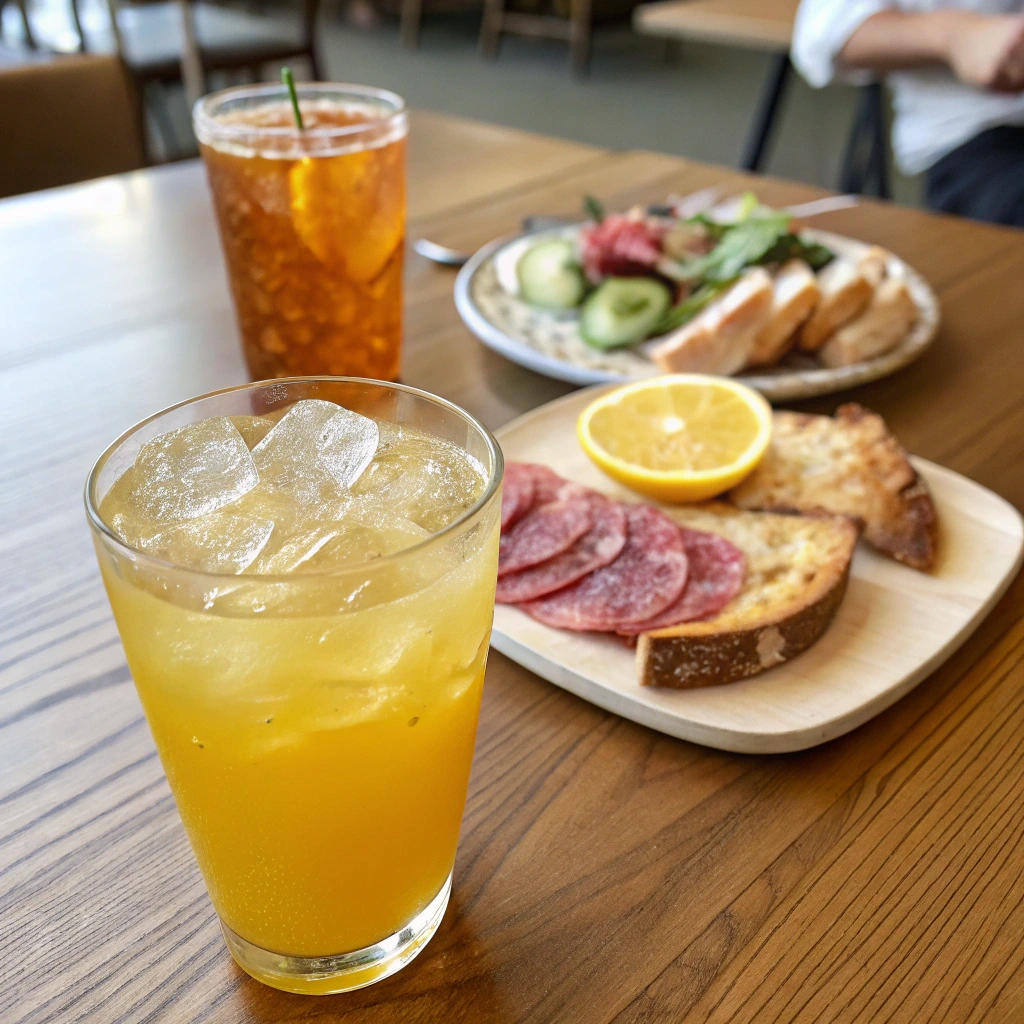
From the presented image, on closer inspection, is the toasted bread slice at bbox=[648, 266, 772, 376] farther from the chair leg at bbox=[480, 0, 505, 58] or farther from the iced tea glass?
the chair leg at bbox=[480, 0, 505, 58]

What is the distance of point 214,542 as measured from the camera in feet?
1.60

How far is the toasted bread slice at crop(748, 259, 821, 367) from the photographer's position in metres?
1.22

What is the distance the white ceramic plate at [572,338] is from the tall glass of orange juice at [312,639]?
2.12ft

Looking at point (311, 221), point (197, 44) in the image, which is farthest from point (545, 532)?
point (197, 44)

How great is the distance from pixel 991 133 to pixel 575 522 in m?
2.13

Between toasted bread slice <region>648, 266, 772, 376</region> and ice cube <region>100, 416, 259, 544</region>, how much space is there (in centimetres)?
75

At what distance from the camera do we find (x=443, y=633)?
0.49m

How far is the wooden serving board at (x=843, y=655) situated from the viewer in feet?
2.28

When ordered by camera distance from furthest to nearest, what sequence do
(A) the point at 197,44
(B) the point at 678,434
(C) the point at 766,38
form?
1. (A) the point at 197,44
2. (C) the point at 766,38
3. (B) the point at 678,434

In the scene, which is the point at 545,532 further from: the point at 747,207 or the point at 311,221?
the point at 747,207

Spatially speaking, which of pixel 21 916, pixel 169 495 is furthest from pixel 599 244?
pixel 21 916

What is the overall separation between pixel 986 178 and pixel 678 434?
5.94ft

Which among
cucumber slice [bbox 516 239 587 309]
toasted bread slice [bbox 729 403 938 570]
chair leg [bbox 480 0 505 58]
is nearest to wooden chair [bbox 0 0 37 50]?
cucumber slice [bbox 516 239 587 309]

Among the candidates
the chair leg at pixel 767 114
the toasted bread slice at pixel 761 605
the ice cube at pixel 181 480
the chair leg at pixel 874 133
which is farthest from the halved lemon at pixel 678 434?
the chair leg at pixel 767 114
